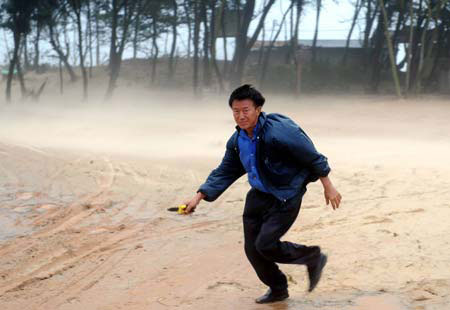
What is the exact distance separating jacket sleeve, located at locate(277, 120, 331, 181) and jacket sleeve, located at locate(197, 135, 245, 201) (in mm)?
484

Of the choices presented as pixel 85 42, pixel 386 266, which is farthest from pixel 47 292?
pixel 85 42

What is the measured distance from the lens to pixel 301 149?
383 cm

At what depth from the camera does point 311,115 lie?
21672mm

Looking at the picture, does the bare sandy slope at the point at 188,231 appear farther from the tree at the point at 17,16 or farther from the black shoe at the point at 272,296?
the tree at the point at 17,16

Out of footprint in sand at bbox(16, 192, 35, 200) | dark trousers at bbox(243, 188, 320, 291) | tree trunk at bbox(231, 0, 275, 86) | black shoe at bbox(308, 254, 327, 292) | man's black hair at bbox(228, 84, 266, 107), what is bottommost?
footprint in sand at bbox(16, 192, 35, 200)

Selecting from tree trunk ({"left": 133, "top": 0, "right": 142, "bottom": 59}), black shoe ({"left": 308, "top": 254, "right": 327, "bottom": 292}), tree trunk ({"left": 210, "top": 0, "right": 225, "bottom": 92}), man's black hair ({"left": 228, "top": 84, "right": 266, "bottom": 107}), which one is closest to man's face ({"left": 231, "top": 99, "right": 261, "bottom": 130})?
man's black hair ({"left": 228, "top": 84, "right": 266, "bottom": 107})

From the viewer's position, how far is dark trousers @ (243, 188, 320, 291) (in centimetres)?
401

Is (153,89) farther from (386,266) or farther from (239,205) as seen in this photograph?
(386,266)

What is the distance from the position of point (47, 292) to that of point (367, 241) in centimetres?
294

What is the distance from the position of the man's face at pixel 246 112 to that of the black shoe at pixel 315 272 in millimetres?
1184

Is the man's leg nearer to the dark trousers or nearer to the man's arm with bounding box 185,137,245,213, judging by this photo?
the dark trousers

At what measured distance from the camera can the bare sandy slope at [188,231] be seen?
4.67m

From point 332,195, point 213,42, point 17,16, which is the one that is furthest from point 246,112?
point 17,16

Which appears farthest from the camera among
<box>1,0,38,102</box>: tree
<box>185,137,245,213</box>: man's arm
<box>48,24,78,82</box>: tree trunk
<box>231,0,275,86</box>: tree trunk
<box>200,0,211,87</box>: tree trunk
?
<box>48,24,78,82</box>: tree trunk
